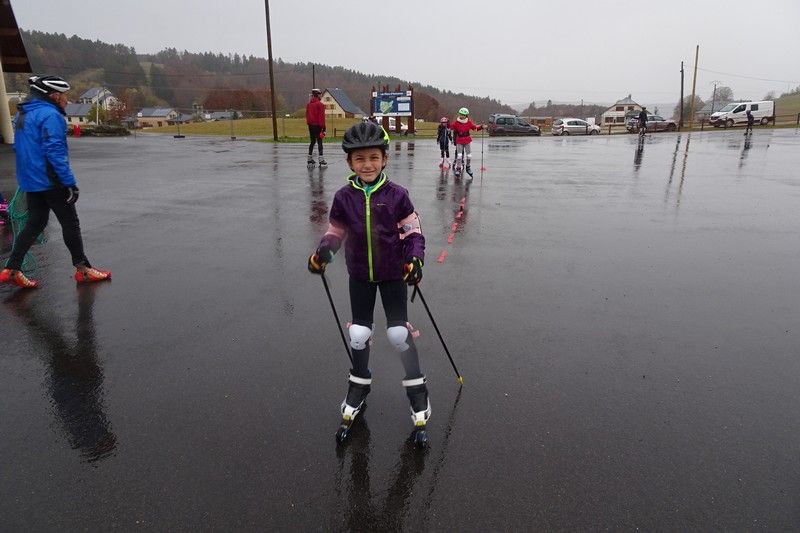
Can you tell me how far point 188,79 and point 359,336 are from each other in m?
151

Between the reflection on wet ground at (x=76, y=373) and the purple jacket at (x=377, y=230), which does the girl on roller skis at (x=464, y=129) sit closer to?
the reflection on wet ground at (x=76, y=373)

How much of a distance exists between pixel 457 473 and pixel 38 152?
5.12m

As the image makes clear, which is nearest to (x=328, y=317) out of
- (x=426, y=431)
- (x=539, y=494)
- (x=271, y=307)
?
(x=271, y=307)

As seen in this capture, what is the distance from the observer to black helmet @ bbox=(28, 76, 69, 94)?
503cm

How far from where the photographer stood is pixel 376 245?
3018mm

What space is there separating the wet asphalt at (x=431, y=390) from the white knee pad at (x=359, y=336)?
0.48m

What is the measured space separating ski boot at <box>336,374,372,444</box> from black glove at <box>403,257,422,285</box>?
0.79 m

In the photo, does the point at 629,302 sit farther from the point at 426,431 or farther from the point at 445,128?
the point at 445,128

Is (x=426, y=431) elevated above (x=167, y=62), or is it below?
below

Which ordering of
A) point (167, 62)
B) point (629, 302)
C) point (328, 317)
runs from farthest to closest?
point (167, 62)
point (629, 302)
point (328, 317)

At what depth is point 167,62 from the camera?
148 m

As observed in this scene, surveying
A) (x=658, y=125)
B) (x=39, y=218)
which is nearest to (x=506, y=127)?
(x=658, y=125)

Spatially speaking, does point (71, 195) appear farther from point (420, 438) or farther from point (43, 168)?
point (420, 438)

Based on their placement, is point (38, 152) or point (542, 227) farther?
point (542, 227)
